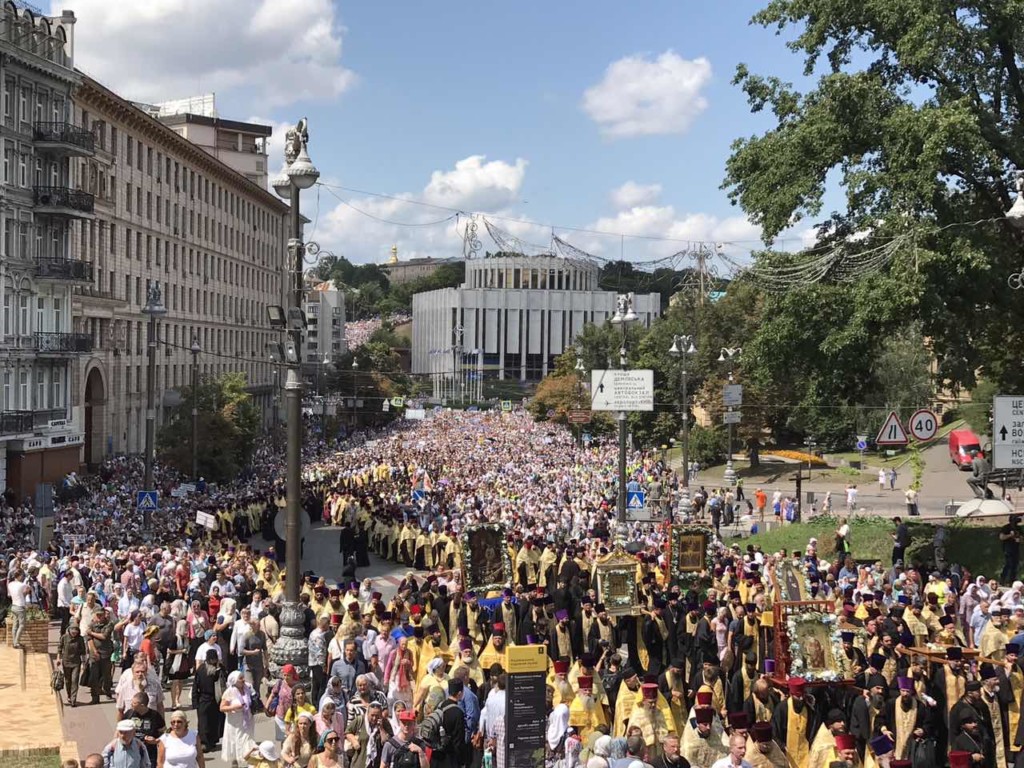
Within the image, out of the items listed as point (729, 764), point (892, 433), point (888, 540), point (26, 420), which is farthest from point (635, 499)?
point (26, 420)

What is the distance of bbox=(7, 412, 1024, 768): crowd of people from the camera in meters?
11.9

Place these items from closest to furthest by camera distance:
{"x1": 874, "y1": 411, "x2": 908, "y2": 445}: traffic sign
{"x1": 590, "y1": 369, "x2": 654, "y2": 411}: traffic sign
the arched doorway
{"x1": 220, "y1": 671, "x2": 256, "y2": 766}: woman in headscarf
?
{"x1": 220, "y1": 671, "x2": 256, "y2": 766}: woman in headscarf → {"x1": 874, "y1": 411, "x2": 908, "y2": 445}: traffic sign → {"x1": 590, "y1": 369, "x2": 654, "y2": 411}: traffic sign → the arched doorway

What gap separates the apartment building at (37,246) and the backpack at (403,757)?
109 feet

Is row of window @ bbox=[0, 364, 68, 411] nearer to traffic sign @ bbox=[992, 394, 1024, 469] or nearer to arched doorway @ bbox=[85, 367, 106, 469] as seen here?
arched doorway @ bbox=[85, 367, 106, 469]

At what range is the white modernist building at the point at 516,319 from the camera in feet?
532

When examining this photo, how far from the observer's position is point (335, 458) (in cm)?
6303

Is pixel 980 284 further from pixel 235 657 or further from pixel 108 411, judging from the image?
pixel 108 411

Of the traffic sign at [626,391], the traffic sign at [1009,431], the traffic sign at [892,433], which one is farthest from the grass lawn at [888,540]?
the traffic sign at [1009,431]

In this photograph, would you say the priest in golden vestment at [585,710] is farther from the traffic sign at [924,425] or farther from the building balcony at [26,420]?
the building balcony at [26,420]

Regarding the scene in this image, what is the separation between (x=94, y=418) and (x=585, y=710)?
46.2 m

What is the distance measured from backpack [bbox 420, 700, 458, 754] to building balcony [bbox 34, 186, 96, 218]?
35.8m

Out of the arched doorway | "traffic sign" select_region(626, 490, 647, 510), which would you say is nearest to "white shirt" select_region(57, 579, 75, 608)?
"traffic sign" select_region(626, 490, 647, 510)

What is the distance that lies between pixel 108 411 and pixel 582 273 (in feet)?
388

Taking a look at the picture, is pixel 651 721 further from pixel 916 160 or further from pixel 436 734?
pixel 916 160
